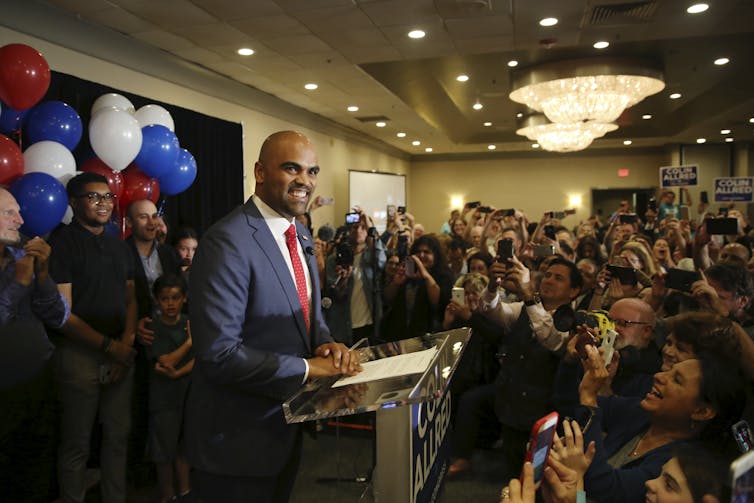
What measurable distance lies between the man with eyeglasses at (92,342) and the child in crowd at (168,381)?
0.12 m

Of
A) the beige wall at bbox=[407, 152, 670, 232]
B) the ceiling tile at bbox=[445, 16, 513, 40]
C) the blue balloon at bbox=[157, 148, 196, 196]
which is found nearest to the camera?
the blue balloon at bbox=[157, 148, 196, 196]

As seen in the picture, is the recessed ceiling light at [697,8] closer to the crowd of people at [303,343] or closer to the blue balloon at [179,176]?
the crowd of people at [303,343]

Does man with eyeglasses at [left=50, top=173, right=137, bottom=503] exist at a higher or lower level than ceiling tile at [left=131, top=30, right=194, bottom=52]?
lower

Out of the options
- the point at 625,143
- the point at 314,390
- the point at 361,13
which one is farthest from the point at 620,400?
the point at 625,143

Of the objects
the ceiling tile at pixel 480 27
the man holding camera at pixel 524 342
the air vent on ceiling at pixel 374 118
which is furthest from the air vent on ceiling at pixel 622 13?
the air vent on ceiling at pixel 374 118

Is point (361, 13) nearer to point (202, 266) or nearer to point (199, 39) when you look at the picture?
point (199, 39)

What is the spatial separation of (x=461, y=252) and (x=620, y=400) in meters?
3.21

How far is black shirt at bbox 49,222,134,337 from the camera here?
271 centimetres

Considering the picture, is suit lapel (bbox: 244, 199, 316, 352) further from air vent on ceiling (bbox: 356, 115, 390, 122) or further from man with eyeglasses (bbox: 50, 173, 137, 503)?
air vent on ceiling (bbox: 356, 115, 390, 122)

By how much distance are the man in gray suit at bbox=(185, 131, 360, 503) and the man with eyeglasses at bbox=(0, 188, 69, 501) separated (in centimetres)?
118

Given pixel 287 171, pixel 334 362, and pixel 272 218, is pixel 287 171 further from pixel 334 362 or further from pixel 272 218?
pixel 334 362

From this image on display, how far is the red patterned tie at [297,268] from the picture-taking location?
5.52 feet

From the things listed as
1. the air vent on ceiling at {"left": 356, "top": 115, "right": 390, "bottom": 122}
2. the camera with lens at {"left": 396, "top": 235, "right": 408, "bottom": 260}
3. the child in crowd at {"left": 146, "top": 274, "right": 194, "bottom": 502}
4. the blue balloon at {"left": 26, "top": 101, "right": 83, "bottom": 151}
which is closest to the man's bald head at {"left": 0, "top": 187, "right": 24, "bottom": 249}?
the child in crowd at {"left": 146, "top": 274, "right": 194, "bottom": 502}

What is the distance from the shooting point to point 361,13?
4461mm
